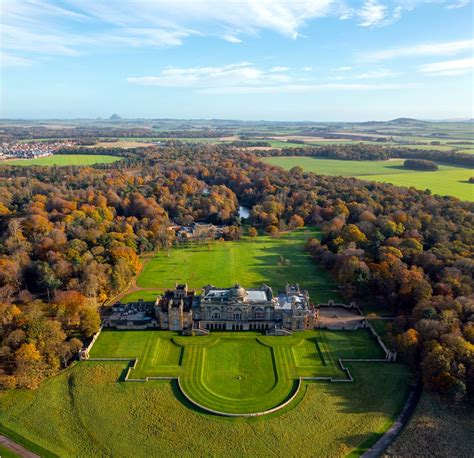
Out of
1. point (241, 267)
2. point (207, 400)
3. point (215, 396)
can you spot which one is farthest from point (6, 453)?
point (241, 267)

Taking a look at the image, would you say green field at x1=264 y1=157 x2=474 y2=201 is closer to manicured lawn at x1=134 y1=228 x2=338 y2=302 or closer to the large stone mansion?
manicured lawn at x1=134 y1=228 x2=338 y2=302

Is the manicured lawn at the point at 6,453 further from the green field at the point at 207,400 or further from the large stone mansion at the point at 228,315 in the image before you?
the large stone mansion at the point at 228,315

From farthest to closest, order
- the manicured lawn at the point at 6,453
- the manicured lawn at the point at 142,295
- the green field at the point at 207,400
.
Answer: the manicured lawn at the point at 142,295 → the green field at the point at 207,400 → the manicured lawn at the point at 6,453

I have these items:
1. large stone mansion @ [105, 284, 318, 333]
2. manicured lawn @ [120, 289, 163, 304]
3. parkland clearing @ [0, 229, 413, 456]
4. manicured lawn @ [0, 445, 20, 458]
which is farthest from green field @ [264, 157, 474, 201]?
manicured lawn @ [0, 445, 20, 458]

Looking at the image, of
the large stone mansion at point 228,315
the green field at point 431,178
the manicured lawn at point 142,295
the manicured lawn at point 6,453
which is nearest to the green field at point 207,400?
the manicured lawn at point 6,453

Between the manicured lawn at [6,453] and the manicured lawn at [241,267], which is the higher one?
the manicured lawn at [241,267]

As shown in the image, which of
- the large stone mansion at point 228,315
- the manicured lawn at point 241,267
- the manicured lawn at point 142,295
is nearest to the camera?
the large stone mansion at point 228,315

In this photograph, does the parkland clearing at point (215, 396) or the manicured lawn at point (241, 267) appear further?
the manicured lawn at point (241, 267)
